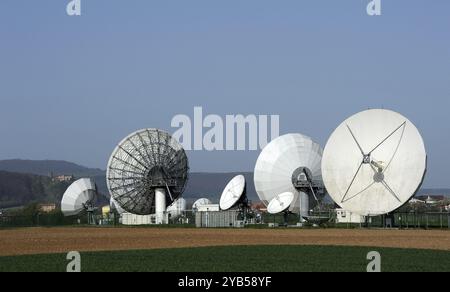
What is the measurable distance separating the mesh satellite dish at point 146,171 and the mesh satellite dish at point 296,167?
13413 millimetres

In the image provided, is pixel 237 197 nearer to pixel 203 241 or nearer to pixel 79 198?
pixel 79 198

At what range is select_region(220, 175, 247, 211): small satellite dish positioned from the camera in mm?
118938

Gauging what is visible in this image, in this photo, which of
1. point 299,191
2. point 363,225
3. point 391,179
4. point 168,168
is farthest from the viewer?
point 168,168

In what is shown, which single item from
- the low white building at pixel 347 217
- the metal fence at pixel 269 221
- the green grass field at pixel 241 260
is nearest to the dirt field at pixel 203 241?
the green grass field at pixel 241 260

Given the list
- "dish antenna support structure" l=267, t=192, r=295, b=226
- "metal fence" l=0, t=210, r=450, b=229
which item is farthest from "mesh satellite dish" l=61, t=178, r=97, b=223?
"dish antenna support structure" l=267, t=192, r=295, b=226

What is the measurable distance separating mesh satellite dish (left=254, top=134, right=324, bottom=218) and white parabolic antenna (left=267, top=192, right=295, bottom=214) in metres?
1.32

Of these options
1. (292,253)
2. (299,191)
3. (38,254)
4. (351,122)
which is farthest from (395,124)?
(38,254)

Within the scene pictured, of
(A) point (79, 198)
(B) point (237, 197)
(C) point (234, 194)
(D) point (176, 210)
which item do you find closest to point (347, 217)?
(B) point (237, 197)

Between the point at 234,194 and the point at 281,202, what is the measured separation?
37.1ft

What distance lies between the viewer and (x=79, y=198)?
465ft

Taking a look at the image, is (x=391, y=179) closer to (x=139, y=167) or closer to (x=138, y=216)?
(x=139, y=167)

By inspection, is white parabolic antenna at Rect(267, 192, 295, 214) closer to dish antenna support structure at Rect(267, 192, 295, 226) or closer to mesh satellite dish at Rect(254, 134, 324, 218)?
dish antenna support structure at Rect(267, 192, 295, 226)
